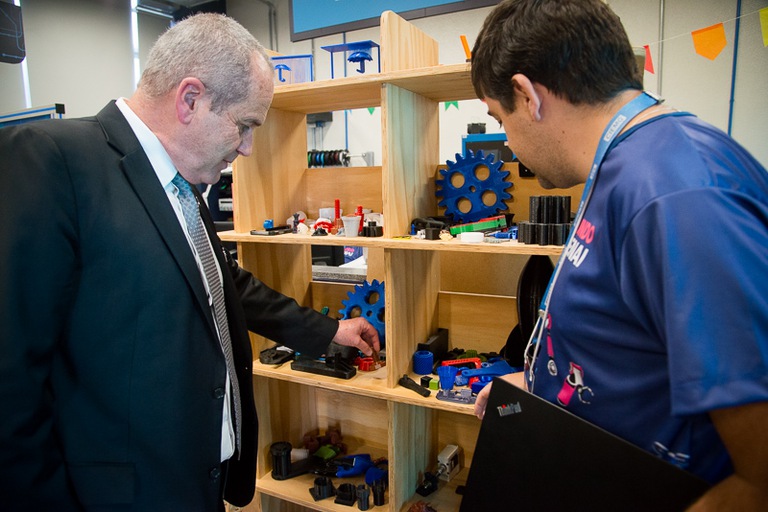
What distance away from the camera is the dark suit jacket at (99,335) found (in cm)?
88

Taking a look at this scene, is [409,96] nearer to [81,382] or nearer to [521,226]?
[521,226]

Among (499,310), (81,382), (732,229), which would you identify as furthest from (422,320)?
(732,229)

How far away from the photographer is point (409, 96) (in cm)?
159

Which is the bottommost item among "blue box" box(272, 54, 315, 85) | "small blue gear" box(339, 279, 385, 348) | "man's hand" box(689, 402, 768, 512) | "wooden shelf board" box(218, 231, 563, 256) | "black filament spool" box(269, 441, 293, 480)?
"black filament spool" box(269, 441, 293, 480)

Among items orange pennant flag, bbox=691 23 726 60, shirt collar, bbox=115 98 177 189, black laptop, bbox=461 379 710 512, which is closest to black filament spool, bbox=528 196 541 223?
black laptop, bbox=461 379 710 512

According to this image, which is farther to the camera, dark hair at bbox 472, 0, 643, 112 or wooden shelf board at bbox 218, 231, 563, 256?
wooden shelf board at bbox 218, 231, 563, 256

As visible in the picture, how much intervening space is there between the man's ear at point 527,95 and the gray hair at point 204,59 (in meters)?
0.63

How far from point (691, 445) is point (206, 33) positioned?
1.17m

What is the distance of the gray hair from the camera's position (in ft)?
3.55

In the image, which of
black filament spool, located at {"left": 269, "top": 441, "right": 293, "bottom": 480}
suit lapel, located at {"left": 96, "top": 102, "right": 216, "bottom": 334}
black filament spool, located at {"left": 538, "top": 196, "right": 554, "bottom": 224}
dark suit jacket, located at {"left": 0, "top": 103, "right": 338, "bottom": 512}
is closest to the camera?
dark suit jacket, located at {"left": 0, "top": 103, "right": 338, "bottom": 512}

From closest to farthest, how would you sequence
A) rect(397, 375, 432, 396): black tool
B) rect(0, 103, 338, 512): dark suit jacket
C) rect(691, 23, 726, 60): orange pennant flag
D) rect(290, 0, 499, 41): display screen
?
1. rect(0, 103, 338, 512): dark suit jacket
2. rect(397, 375, 432, 396): black tool
3. rect(290, 0, 499, 41): display screen
4. rect(691, 23, 726, 60): orange pennant flag

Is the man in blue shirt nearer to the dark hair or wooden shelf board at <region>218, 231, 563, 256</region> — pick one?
the dark hair

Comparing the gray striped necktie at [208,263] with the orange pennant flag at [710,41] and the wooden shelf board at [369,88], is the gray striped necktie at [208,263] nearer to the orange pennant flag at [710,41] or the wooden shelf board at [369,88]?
the wooden shelf board at [369,88]

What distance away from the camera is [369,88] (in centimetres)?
158
